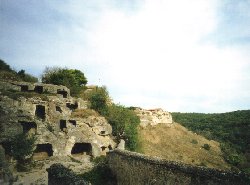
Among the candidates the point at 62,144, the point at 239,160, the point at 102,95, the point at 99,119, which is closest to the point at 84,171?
the point at 62,144

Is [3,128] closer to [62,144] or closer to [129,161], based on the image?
[62,144]

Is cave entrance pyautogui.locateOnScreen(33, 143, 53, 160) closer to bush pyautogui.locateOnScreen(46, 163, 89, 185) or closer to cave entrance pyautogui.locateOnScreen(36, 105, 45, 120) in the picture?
cave entrance pyautogui.locateOnScreen(36, 105, 45, 120)

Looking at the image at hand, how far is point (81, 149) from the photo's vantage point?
110 ft

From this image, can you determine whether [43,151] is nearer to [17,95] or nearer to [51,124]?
[51,124]

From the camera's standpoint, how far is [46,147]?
101 feet

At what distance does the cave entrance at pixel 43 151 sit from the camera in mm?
29441

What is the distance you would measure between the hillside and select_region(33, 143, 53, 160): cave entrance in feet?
55.9

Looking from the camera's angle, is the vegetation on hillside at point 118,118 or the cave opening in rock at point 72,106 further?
the cave opening in rock at point 72,106

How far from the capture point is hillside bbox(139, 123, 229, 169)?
1800 inches

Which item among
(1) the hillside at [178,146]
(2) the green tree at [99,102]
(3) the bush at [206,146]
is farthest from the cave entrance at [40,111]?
(3) the bush at [206,146]

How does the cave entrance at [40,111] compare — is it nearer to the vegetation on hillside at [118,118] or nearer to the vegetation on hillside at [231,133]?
the vegetation on hillside at [118,118]

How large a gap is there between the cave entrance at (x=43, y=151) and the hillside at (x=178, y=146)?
17.0 metres

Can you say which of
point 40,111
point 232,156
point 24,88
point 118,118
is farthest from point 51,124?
point 232,156

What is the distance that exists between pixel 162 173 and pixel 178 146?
40.7m
